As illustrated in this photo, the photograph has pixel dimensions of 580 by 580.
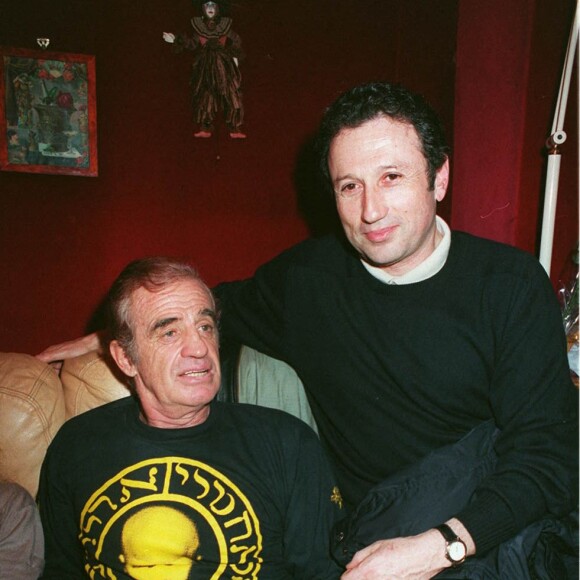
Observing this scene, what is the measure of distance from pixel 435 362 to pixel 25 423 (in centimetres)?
115

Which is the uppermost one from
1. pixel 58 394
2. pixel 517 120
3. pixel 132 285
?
pixel 517 120

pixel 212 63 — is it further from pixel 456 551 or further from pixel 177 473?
pixel 456 551

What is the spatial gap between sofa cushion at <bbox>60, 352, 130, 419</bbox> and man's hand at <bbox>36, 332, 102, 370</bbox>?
0.32 feet

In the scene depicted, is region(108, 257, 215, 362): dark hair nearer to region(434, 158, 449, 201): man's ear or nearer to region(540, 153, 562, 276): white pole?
region(434, 158, 449, 201): man's ear

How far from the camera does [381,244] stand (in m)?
1.31

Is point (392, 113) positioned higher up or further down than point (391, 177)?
higher up

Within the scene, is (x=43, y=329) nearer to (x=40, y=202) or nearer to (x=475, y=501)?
(x=40, y=202)

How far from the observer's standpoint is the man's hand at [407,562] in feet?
3.68

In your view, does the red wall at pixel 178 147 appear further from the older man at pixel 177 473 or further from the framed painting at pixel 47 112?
the older man at pixel 177 473

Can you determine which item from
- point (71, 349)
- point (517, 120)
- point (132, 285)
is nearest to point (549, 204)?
point (517, 120)

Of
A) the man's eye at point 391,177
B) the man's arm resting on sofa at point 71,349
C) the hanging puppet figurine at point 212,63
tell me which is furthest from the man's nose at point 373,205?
the hanging puppet figurine at point 212,63

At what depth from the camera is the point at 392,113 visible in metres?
1.31

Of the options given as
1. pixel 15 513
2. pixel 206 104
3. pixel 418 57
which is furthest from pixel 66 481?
pixel 418 57

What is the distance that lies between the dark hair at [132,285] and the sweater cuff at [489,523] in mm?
864
